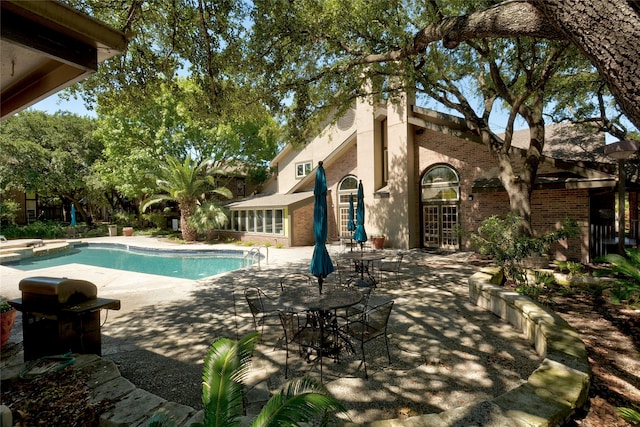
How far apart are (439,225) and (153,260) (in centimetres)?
1601

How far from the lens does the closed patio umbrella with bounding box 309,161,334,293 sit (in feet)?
17.2

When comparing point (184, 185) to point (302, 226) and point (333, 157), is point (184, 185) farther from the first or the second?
point (333, 157)

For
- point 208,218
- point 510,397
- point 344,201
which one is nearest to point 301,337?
point 510,397

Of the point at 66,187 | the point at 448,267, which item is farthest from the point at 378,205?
the point at 66,187

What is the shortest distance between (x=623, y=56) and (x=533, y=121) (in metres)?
10.1

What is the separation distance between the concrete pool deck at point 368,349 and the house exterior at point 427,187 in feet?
17.9

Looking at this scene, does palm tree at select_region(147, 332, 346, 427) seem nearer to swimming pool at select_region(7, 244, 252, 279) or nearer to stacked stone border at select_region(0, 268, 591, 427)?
stacked stone border at select_region(0, 268, 591, 427)

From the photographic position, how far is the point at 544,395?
3082mm

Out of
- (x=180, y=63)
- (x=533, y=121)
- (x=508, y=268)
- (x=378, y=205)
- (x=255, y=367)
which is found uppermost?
(x=180, y=63)

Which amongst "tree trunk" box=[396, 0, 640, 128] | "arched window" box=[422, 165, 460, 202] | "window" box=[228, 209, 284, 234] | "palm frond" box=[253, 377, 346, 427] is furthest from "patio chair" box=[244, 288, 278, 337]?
"window" box=[228, 209, 284, 234]

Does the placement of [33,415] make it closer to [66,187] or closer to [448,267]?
[448,267]

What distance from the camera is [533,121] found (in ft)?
35.1

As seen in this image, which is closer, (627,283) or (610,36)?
(610,36)

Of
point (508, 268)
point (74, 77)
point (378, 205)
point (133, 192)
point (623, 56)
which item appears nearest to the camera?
point (623, 56)
